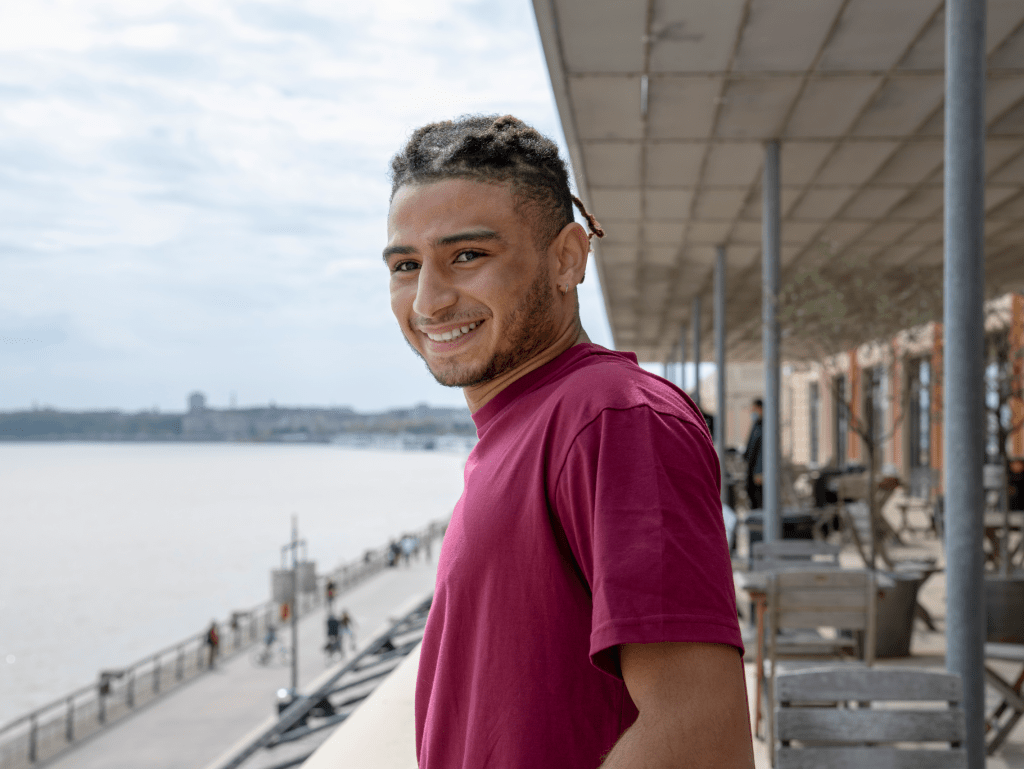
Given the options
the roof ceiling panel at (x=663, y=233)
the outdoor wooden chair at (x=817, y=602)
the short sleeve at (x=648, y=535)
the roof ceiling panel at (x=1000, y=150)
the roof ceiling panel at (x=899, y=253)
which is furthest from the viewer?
the roof ceiling panel at (x=899, y=253)

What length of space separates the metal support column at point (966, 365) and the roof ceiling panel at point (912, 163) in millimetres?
4797

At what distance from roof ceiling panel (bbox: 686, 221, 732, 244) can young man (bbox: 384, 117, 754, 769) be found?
31.1 feet

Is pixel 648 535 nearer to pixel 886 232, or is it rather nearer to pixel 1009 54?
pixel 1009 54

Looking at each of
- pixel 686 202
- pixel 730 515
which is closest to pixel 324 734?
pixel 730 515

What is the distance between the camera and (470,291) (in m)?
0.86

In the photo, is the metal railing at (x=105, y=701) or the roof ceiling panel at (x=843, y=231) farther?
the metal railing at (x=105, y=701)

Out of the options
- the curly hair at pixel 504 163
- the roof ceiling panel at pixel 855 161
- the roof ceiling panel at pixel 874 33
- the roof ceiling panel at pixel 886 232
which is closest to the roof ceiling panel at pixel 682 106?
the roof ceiling panel at pixel 874 33

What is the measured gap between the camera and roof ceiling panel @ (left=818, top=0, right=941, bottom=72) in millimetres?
4902

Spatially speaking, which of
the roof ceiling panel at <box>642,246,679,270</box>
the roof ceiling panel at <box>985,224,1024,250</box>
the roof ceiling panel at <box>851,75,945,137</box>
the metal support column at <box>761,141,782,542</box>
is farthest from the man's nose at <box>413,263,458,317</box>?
the roof ceiling panel at <box>642,246,679,270</box>

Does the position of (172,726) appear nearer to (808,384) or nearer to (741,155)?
(808,384)

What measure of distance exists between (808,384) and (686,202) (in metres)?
24.5

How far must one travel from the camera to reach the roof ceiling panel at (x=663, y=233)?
1010 centimetres

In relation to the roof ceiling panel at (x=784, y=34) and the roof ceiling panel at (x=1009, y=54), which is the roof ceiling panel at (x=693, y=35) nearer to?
the roof ceiling panel at (x=784, y=34)

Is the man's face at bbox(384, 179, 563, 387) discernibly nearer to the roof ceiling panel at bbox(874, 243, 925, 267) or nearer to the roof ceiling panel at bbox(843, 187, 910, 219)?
the roof ceiling panel at bbox(843, 187, 910, 219)
